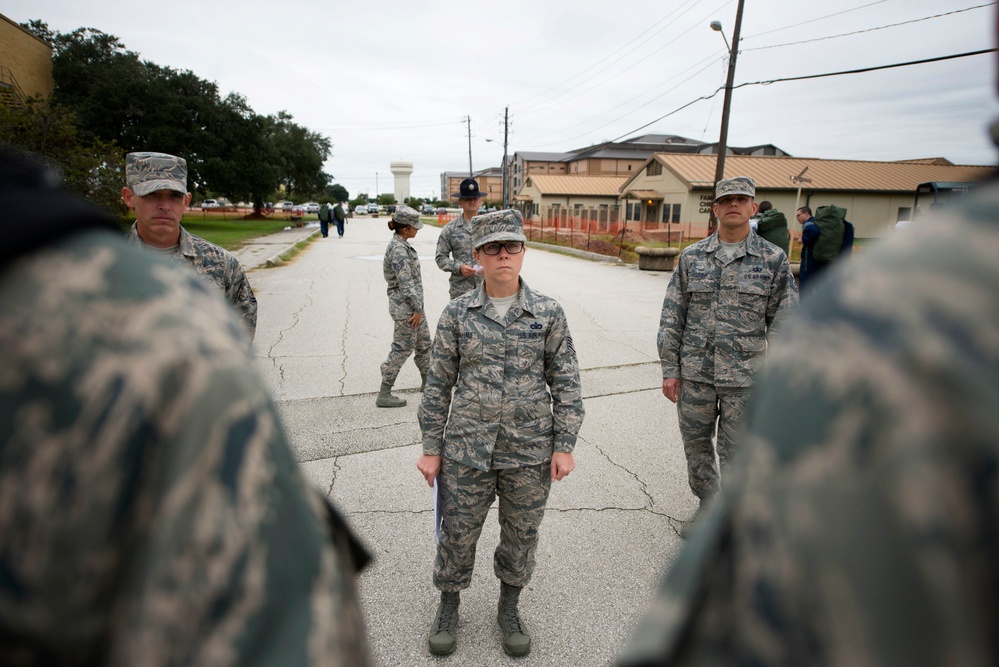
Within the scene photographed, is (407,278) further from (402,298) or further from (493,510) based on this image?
(493,510)

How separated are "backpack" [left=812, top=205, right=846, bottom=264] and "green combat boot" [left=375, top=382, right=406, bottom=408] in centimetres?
617

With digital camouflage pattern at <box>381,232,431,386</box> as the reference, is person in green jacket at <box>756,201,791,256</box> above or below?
above

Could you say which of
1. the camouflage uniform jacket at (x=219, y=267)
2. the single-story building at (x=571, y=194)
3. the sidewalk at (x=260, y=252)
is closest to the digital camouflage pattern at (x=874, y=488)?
the camouflage uniform jacket at (x=219, y=267)

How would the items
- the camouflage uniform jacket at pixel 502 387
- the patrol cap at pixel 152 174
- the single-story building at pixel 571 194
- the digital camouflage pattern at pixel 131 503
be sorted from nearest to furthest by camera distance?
the digital camouflage pattern at pixel 131 503 → the camouflage uniform jacket at pixel 502 387 → the patrol cap at pixel 152 174 → the single-story building at pixel 571 194

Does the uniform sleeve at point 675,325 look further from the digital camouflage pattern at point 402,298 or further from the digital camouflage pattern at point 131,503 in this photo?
the digital camouflage pattern at point 131,503

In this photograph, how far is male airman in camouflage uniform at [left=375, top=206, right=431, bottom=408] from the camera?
584 centimetres

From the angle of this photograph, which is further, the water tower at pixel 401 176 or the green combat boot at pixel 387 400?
the water tower at pixel 401 176

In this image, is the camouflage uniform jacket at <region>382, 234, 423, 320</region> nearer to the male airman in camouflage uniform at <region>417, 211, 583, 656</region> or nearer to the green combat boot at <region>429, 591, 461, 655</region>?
the male airman in camouflage uniform at <region>417, 211, 583, 656</region>

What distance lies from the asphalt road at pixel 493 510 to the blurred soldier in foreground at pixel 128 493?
2410 mm

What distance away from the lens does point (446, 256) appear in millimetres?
6543

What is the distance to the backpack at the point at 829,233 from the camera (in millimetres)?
8102

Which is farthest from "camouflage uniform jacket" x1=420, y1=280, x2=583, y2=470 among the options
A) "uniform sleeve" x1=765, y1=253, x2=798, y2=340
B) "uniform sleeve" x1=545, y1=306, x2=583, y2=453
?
"uniform sleeve" x1=765, y1=253, x2=798, y2=340

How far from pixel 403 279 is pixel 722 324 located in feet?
10.9

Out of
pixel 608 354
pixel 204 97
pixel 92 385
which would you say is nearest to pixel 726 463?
pixel 92 385
